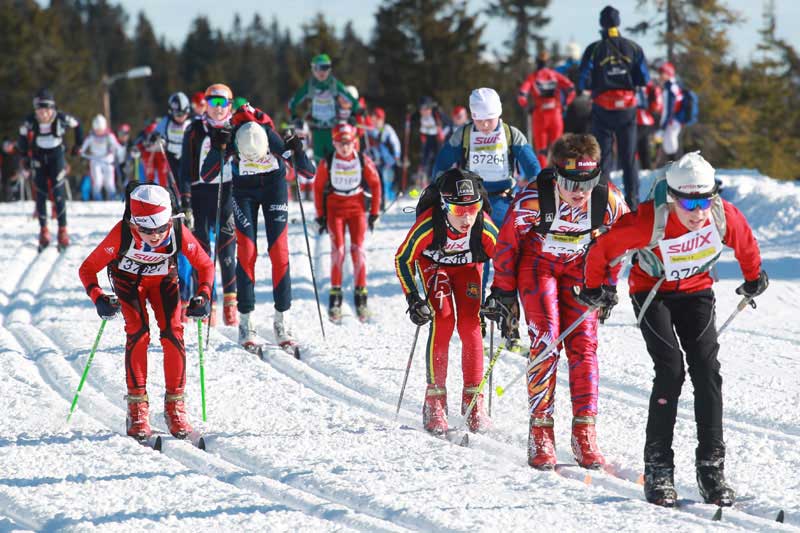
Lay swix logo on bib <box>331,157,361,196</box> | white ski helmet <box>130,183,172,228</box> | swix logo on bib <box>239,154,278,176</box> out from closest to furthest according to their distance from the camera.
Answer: white ski helmet <box>130,183,172,228</box>, swix logo on bib <box>239,154,278,176</box>, swix logo on bib <box>331,157,361,196</box>

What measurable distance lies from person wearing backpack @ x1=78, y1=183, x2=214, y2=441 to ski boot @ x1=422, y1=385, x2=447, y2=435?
1.52 m

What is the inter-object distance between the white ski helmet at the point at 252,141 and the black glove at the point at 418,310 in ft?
8.69

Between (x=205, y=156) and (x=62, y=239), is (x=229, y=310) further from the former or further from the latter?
(x=62, y=239)

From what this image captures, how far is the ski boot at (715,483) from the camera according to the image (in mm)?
5070

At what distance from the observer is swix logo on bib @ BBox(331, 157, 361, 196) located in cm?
1005

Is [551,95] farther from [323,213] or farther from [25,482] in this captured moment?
[25,482]

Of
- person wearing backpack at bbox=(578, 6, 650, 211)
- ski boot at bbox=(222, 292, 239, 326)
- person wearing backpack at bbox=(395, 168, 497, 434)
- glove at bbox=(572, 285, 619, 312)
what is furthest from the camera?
person wearing backpack at bbox=(578, 6, 650, 211)

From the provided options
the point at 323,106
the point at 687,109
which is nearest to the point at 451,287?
the point at 323,106

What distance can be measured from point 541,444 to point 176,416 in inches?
91.9

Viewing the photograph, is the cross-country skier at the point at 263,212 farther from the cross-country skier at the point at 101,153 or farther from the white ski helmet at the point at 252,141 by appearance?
the cross-country skier at the point at 101,153

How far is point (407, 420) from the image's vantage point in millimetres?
6809

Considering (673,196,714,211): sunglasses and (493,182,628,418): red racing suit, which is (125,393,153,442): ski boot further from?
(673,196,714,211): sunglasses

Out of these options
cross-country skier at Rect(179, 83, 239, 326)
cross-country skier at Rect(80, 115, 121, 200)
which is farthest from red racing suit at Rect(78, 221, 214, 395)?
cross-country skier at Rect(80, 115, 121, 200)

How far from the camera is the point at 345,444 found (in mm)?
6195
